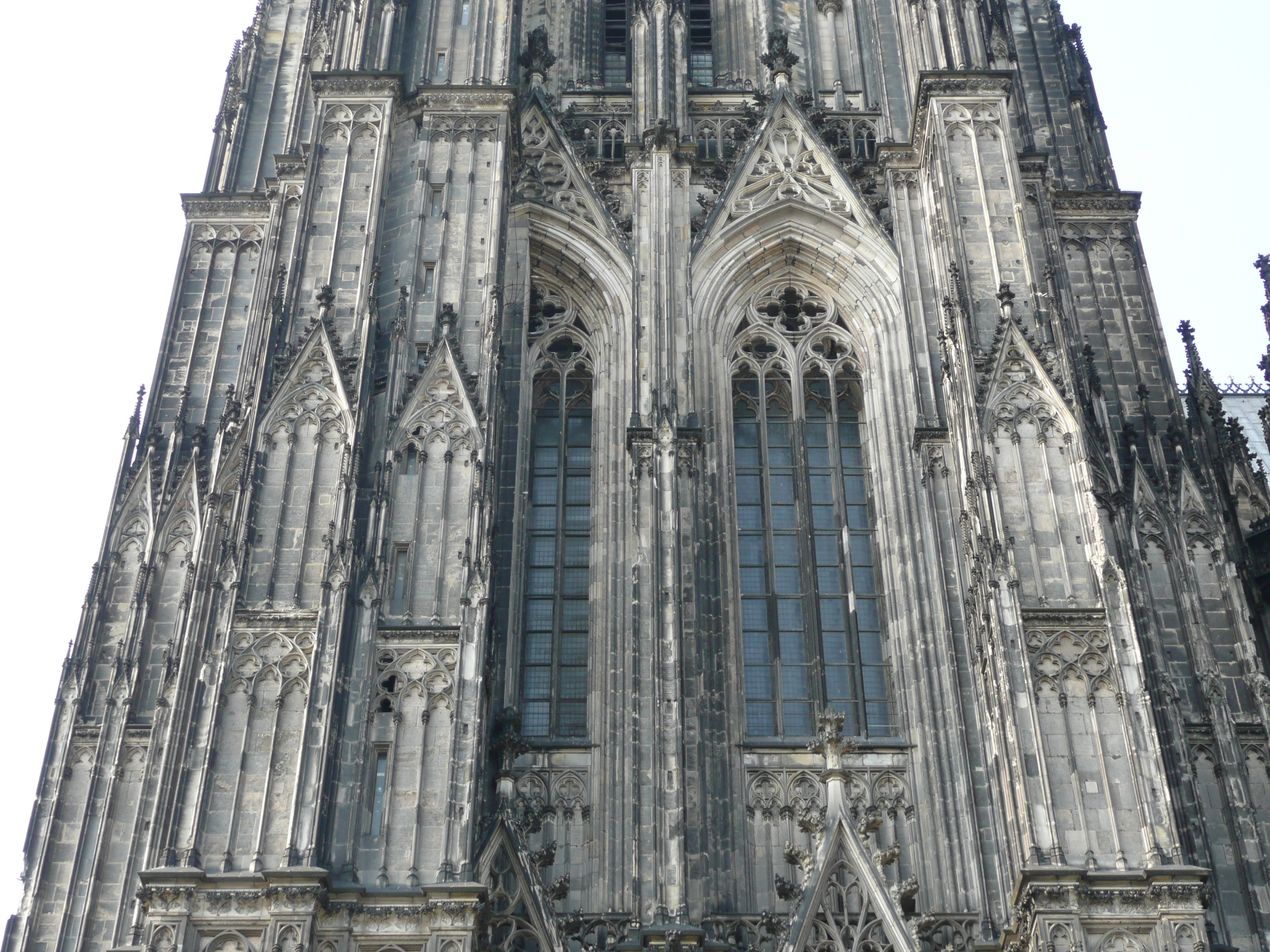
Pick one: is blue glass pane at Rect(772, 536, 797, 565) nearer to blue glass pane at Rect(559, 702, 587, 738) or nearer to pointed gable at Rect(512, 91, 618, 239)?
blue glass pane at Rect(559, 702, 587, 738)

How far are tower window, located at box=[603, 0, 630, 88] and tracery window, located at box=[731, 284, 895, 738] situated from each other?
6840 mm

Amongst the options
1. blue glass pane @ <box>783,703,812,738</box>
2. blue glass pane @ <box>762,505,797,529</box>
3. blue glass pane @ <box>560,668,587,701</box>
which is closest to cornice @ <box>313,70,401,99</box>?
blue glass pane @ <box>762,505,797,529</box>

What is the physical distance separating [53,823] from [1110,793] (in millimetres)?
14191

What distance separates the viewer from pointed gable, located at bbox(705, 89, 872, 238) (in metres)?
30.9

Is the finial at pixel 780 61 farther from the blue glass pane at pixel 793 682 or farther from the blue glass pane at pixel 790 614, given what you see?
the blue glass pane at pixel 793 682

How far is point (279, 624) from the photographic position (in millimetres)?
23078

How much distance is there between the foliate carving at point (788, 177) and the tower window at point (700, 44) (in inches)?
126

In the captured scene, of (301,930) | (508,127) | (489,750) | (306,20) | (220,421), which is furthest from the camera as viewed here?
(306,20)

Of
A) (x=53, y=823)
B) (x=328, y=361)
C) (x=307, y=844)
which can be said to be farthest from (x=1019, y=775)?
(x=53, y=823)

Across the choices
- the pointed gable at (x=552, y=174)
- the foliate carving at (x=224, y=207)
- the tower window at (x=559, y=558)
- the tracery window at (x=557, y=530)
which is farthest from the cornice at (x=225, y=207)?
the tower window at (x=559, y=558)

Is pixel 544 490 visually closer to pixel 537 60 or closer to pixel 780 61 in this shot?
pixel 537 60

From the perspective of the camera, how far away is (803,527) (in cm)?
2780

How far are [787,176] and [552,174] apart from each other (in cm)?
413

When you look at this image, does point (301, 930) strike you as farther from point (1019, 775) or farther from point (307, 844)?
point (1019, 775)
